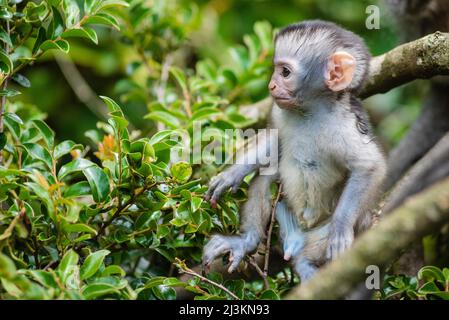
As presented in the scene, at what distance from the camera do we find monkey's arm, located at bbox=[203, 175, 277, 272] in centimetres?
298

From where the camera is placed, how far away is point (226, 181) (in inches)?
121

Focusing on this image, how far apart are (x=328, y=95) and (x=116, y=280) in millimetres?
1403

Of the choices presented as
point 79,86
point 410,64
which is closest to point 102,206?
point 410,64

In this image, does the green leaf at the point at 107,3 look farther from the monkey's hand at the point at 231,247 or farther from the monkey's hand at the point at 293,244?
the monkey's hand at the point at 293,244

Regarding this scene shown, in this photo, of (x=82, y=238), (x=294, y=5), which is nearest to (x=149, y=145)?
(x=82, y=238)

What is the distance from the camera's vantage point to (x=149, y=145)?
2.59 m

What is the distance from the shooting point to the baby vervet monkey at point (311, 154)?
2.99 metres

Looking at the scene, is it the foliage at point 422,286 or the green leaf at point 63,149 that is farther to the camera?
the green leaf at point 63,149

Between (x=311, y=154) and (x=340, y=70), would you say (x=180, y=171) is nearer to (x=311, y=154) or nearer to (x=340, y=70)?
(x=311, y=154)

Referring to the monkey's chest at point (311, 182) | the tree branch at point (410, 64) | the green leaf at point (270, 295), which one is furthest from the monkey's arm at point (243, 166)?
the tree branch at point (410, 64)

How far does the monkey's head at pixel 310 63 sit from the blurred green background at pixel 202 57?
309 cm

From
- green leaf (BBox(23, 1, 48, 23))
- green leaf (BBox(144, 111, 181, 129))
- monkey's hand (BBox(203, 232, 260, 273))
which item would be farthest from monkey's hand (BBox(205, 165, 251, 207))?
green leaf (BBox(23, 1, 48, 23))

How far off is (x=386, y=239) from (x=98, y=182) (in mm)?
1144
